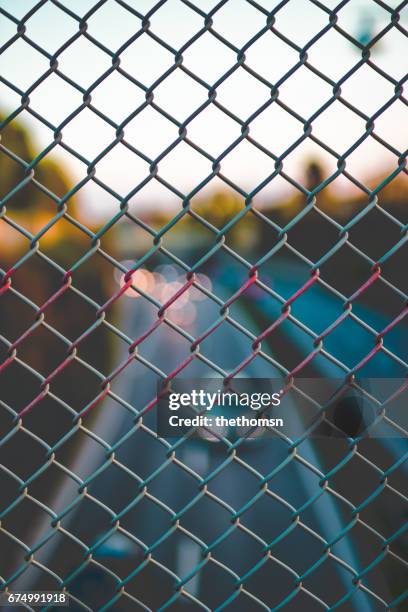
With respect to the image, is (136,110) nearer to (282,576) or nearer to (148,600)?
(148,600)

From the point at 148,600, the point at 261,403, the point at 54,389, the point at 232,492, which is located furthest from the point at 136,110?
the point at 54,389

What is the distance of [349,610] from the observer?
4.84 metres

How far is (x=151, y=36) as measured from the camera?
70.1 inches

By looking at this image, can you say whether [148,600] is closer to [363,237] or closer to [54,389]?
[54,389]

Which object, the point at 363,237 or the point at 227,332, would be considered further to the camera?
the point at 227,332

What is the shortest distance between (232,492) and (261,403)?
20.6 ft

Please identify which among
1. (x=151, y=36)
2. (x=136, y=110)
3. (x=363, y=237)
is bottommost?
(x=136, y=110)

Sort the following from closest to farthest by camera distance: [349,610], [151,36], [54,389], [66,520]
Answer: [151,36]
[349,610]
[66,520]
[54,389]

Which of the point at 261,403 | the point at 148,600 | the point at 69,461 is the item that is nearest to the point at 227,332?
the point at 69,461

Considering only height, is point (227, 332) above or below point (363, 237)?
below

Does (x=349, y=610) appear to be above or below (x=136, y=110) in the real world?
below

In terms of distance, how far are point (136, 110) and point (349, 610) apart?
4087mm

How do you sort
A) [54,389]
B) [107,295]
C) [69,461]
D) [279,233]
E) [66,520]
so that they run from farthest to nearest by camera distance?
[107,295], [54,389], [69,461], [66,520], [279,233]

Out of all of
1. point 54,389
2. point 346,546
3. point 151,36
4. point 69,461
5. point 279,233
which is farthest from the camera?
point 54,389
